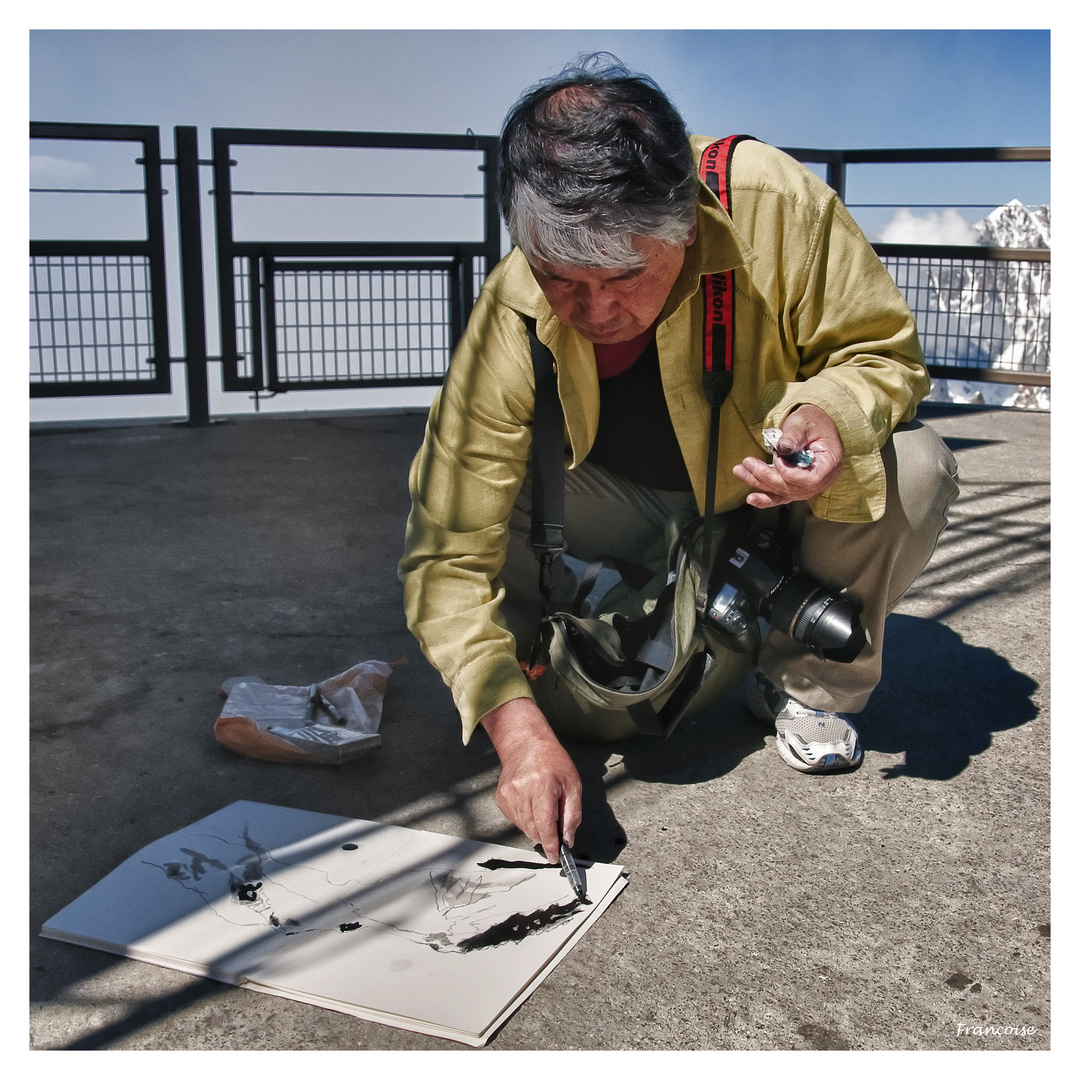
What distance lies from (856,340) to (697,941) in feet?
3.20

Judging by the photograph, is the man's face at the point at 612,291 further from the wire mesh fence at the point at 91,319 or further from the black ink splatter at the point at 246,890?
the wire mesh fence at the point at 91,319

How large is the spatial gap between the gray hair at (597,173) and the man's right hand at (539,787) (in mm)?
661

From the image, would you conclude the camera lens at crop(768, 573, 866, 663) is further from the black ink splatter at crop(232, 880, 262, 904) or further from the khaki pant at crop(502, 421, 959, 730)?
the black ink splatter at crop(232, 880, 262, 904)

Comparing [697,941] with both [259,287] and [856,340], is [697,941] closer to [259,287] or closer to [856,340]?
[856,340]

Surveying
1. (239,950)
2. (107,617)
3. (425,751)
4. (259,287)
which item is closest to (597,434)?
(425,751)

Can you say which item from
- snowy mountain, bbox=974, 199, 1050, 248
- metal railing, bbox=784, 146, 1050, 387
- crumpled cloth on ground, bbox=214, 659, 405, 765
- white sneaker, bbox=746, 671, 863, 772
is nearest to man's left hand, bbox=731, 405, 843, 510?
white sneaker, bbox=746, 671, 863, 772

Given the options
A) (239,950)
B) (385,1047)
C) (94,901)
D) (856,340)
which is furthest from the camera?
(856,340)

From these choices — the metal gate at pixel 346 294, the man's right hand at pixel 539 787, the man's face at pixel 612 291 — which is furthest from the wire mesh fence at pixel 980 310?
the man's right hand at pixel 539 787

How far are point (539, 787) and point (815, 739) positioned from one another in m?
0.65

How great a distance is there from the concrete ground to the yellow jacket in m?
0.41

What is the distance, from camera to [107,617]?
268cm

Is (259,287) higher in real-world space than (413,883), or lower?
higher

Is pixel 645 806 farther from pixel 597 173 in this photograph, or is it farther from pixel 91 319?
pixel 91 319

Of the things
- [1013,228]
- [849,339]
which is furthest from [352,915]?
[1013,228]
